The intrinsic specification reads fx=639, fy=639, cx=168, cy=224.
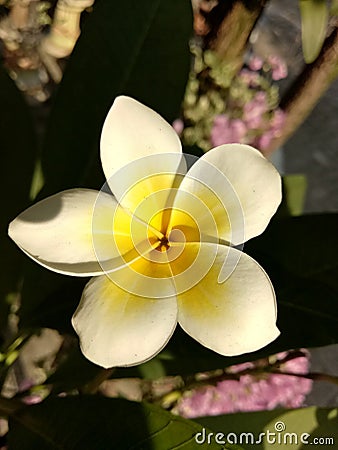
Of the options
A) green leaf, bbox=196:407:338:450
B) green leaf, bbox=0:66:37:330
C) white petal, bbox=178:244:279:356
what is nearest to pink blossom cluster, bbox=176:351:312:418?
green leaf, bbox=196:407:338:450

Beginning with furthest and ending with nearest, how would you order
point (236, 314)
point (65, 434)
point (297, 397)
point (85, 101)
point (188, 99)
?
point (188, 99) → point (297, 397) → point (85, 101) → point (65, 434) → point (236, 314)

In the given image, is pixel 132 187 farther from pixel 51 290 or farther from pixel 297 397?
pixel 297 397

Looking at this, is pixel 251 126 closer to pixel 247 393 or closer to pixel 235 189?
pixel 247 393

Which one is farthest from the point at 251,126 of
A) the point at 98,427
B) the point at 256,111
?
the point at 98,427

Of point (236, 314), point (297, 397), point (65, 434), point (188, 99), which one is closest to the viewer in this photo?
point (236, 314)

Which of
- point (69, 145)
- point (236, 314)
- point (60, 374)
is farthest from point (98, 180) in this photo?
point (236, 314)

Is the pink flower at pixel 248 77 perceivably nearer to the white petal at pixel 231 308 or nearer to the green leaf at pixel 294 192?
the green leaf at pixel 294 192
